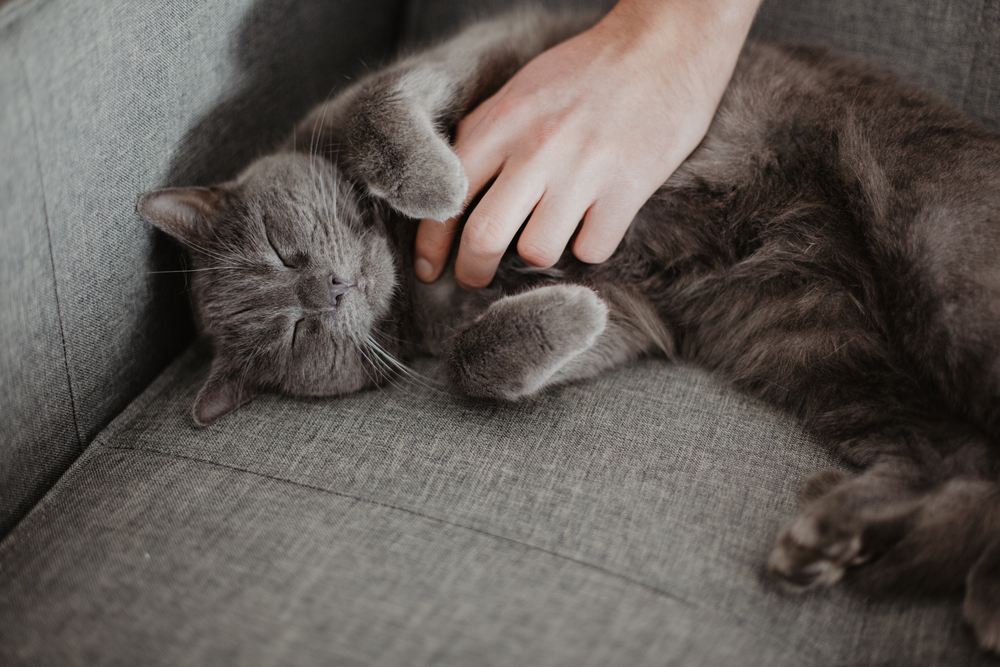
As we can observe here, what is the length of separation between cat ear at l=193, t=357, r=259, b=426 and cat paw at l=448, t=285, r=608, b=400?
394 millimetres

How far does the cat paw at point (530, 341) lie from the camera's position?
3.19ft

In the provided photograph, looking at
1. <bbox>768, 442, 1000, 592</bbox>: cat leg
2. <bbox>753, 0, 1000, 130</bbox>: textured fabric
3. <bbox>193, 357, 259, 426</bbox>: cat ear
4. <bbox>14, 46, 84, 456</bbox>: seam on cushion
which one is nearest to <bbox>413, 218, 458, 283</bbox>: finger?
<bbox>193, 357, 259, 426</bbox>: cat ear

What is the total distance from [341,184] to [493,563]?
2.44ft

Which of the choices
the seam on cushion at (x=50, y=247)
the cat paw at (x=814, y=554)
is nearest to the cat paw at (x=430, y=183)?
the seam on cushion at (x=50, y=247)

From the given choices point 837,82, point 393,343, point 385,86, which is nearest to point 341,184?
point 385,86

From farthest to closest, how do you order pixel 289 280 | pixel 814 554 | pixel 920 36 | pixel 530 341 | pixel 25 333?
pixel 920 36 → pixel 289 280 → pixel 530 341 → pixel 25 333 → pixel 814 554

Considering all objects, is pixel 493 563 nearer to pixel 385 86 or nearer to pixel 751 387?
pixel 751 387

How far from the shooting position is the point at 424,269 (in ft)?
3.81

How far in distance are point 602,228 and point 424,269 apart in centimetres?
34

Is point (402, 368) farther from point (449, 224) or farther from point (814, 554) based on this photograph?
point (814, 554)

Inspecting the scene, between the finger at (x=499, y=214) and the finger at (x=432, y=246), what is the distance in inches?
3.2

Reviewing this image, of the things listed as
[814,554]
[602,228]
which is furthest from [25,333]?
[814,554]

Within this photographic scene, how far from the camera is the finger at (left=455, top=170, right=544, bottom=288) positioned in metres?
1.00

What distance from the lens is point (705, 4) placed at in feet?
3.71
